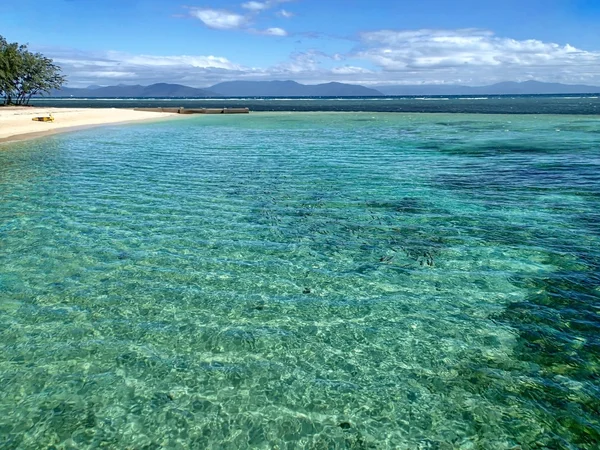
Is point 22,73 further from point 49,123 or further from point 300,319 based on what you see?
point 300,319

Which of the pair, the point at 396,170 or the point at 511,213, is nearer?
the point at 511,213

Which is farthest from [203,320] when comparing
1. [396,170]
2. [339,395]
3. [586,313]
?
[396,170]

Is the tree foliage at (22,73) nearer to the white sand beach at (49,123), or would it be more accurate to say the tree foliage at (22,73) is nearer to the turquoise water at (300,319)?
the white sand beach at (49,123)

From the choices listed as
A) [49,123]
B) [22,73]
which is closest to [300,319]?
[49,123]

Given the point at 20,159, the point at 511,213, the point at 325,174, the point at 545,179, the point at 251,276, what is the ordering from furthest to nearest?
the point at 20,159
the point at 325,174
the point at 545,179
the point at 511,213
the point at 251,276

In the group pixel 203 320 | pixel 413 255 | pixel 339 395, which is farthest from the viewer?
pixel 413 255

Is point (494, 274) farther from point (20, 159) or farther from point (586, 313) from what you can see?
point (20, 159)
